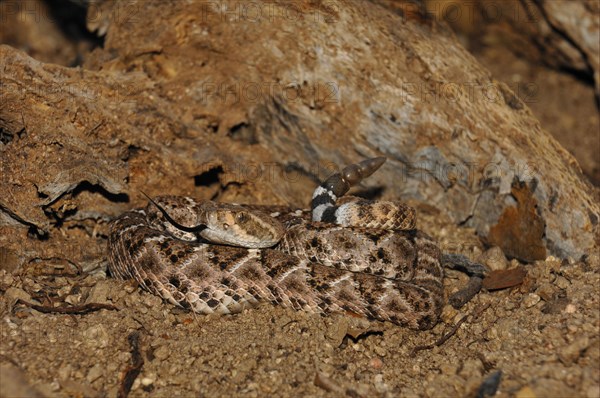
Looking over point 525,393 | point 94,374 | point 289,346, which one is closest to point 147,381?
point 94,374

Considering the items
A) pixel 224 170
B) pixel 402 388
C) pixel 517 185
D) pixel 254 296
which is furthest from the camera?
pixel 224 170

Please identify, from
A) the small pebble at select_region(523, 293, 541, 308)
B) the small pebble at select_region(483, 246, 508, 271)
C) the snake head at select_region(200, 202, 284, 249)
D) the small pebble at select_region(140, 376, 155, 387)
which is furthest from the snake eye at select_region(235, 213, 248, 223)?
the small pebble at select_region(523, 293, 541, 308)

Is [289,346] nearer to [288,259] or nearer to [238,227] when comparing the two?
[288,259]

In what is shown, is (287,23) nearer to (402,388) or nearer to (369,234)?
(369,234)

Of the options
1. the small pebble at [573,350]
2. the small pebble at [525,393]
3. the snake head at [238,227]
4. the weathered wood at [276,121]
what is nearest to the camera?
the small pebble at [525,393]

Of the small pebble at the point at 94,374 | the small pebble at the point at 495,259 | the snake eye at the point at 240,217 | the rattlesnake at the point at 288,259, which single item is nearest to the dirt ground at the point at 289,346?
the small pebble at the point at 94,374

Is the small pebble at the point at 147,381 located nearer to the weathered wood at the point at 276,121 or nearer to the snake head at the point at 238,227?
the snake head at the point at 238,227

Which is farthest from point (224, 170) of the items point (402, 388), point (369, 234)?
point (402, 388)
